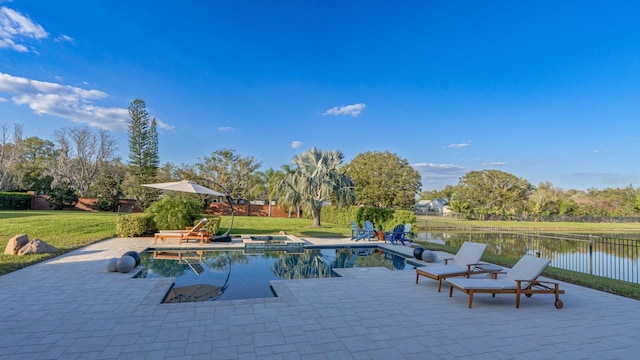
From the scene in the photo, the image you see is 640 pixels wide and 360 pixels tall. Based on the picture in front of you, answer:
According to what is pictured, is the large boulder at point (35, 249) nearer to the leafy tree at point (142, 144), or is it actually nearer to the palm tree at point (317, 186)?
the palm tree at point (317, 186)

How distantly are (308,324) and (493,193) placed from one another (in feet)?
159

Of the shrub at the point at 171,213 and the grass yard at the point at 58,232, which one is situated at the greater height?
the shrub at the point at 171,213

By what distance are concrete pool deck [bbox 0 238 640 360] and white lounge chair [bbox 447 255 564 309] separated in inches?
9.5

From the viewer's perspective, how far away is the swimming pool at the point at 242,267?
228 inches

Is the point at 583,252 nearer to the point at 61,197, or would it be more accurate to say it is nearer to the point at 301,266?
the point at 301,266

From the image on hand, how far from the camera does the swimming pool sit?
5.78m

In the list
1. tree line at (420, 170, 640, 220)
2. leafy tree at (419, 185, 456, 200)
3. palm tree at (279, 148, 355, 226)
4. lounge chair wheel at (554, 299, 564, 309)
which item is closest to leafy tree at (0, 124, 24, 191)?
palm tree at (279, 148, 355, 226)

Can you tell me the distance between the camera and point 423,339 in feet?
11.7

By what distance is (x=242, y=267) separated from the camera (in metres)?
8.05

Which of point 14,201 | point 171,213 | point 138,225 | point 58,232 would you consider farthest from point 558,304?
point 14,201

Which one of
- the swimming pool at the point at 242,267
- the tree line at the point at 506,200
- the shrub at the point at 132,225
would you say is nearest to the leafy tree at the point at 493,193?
the tree line at the point at 506,200

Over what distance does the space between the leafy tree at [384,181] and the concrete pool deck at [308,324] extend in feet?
92.3

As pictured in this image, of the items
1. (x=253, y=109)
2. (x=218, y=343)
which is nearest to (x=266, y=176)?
(x=253, y=109)

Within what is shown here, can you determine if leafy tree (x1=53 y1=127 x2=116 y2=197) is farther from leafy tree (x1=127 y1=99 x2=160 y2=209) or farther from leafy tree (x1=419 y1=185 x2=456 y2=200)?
leafy tree (x1=419 y1=185 x2=456 y2=200)
